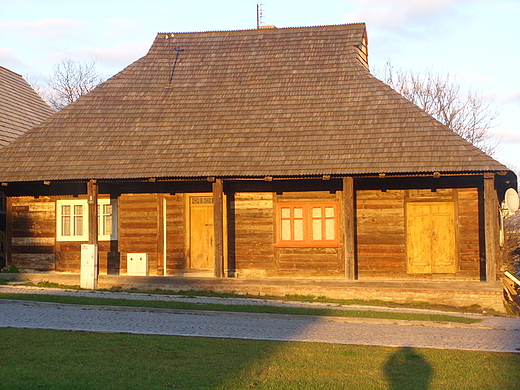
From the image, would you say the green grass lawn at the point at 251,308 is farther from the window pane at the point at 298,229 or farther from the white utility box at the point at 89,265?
the window pane at the point at 298,229

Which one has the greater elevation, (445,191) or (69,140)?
(69,140)

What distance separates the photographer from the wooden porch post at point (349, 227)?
1652 centimetres

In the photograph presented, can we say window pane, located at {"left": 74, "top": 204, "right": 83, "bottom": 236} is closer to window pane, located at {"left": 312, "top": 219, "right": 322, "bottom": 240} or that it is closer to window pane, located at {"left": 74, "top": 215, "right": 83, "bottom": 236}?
window pane, located at {"left": 74, "top": 215, "right": 83, "bottom": 236}

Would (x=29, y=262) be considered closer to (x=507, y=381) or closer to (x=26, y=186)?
(x=26, y=186)

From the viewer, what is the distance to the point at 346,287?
53.6ft

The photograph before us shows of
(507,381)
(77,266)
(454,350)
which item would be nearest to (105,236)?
(77,266)

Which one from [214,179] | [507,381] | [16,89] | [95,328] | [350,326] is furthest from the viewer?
[16,89]

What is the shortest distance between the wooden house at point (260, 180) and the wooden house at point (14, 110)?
12.3 ft

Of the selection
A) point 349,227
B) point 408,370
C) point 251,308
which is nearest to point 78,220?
point 251,308

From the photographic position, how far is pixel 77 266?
64.3ft

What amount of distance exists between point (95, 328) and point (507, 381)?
638cm

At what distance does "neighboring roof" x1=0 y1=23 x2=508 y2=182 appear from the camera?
16.9 metres

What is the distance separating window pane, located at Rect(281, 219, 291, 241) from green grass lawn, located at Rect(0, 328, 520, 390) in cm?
856

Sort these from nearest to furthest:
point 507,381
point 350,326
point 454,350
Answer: point 507,381 < point 454,350 < point 350,326
